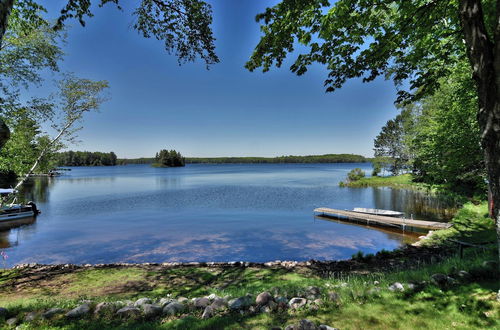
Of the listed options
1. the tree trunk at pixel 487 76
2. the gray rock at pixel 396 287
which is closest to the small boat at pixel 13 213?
the gray rock at pixel 396 287

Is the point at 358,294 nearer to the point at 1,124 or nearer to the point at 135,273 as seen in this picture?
the point at 1,124

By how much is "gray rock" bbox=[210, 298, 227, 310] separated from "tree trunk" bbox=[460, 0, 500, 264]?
562 cm

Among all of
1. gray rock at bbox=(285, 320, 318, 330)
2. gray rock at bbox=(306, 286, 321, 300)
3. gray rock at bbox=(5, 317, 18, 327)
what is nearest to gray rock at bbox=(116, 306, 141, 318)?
gray rock at bbox=(5, 317, 18, 327)

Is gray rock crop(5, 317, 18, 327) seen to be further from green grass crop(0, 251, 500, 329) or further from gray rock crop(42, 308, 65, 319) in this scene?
gray rock crop(42, 308, 65, 319)

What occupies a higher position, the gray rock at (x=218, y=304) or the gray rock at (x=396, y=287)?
the gray rock at (x=396, y=287)

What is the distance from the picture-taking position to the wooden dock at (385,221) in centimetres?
2078

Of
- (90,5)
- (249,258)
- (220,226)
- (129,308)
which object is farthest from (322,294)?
(220,226)

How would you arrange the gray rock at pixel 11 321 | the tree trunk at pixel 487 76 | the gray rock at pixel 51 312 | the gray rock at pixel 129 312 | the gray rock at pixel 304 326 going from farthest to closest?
the gray rock at pixel 129 312
the gray rock at pixel 51 312
the gray rock at pixel 11 321
the gray rock at pixel 304 326
the tree trunk at pixel 487 76

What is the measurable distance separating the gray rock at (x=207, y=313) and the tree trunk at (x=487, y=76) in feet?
18.9

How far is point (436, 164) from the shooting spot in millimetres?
14180

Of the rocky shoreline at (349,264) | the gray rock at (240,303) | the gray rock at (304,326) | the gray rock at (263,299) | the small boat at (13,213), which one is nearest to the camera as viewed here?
the gray rock at (304,326)

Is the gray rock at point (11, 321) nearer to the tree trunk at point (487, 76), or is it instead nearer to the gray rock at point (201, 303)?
the gray rock at point (201, 303)

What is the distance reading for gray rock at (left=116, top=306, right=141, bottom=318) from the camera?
17.6ft

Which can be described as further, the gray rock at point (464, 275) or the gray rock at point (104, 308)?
the gray rock at point (464, 275)
